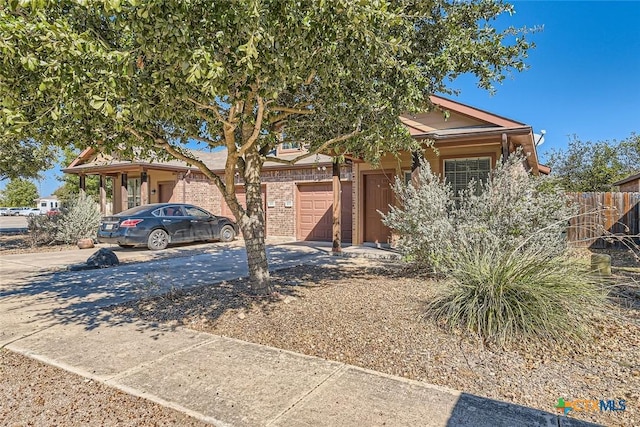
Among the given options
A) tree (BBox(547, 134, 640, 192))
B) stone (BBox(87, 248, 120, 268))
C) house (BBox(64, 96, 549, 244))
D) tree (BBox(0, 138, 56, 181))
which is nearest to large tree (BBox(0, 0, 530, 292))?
house (BBox(64, 96, 549, 244))

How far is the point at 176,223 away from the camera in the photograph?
41.3ft

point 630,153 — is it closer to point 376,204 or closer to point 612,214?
point 612,214

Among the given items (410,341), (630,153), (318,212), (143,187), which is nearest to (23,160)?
(143,187)

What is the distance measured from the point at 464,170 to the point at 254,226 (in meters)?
7.15

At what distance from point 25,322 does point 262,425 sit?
3810mm

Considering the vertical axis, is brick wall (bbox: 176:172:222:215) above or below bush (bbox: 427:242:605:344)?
above

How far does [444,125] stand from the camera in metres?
10.4

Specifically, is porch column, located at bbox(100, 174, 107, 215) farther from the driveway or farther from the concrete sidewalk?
the concrete sidewalk

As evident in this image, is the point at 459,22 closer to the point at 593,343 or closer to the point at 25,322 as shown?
the point at 593,343

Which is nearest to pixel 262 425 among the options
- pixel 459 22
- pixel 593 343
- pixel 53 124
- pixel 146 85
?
pixel 146 85

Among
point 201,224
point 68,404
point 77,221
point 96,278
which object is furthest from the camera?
point 201,224

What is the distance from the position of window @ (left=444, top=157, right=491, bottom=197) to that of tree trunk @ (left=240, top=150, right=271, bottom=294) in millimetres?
6574

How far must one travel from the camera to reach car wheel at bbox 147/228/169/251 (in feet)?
38.7

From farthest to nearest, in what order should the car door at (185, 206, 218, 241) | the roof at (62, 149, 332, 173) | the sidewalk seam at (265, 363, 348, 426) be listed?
the roof at (62, 149, 332, 173) → the car door at (185, 206, 218, 241) → the sidewalk seam at (265, 363, 348, 426)
